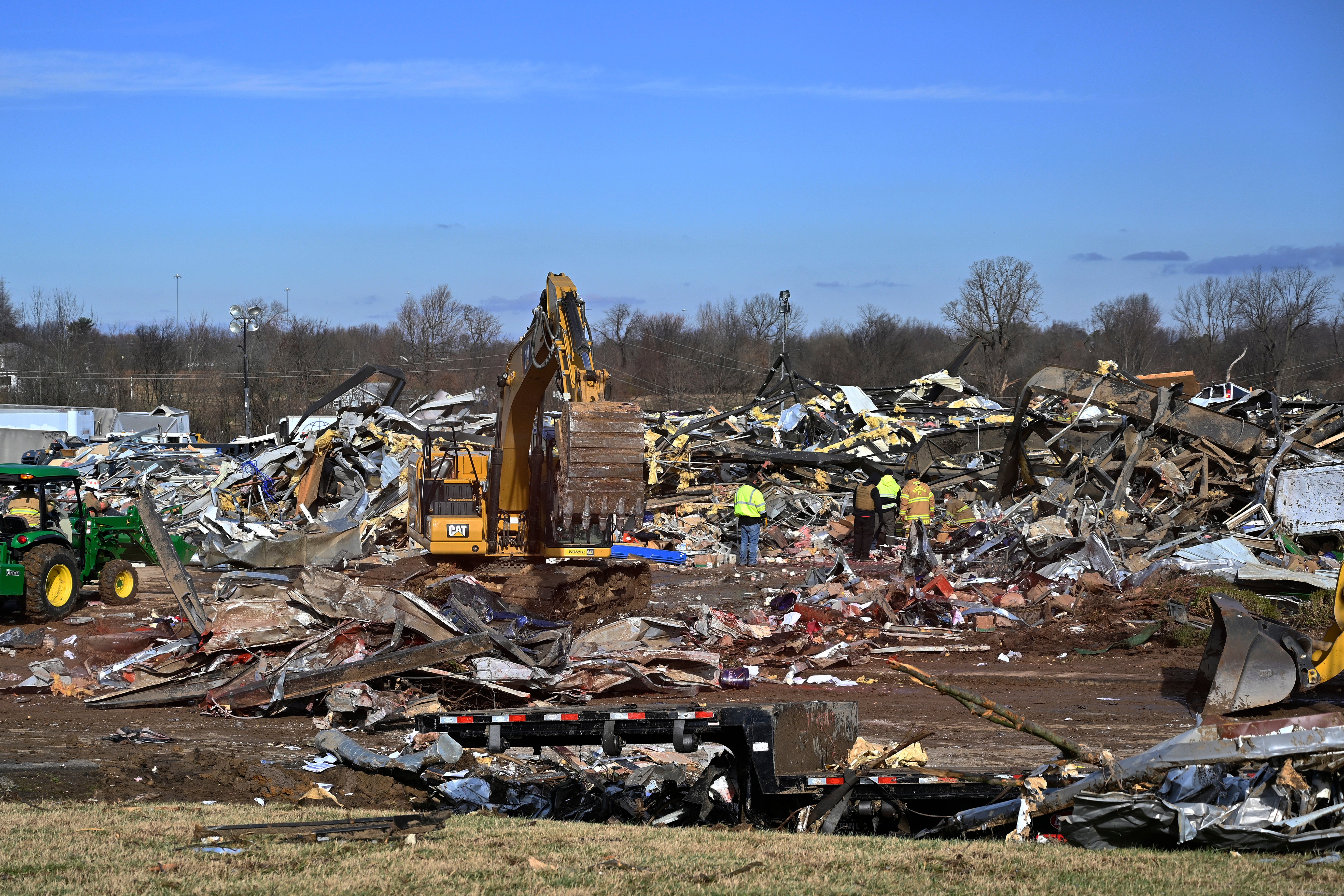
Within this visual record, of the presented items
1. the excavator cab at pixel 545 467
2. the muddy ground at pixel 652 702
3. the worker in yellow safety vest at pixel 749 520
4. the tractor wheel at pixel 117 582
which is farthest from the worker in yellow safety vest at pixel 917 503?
the tractor wheel at pixel 117 582

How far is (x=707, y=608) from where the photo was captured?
13016 mm

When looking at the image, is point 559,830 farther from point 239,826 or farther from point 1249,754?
point 1249,754

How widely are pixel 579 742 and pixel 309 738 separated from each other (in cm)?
322

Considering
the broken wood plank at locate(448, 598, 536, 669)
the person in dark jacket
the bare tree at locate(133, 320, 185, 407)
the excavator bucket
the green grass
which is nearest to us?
the green grass

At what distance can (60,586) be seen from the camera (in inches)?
589

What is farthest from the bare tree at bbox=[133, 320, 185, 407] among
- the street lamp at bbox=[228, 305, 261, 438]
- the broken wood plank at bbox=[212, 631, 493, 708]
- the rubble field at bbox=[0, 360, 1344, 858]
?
the broken wood plank at bbox=[212, 631, 493, 708]

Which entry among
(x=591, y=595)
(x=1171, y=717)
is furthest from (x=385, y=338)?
(x=1171, y=717)

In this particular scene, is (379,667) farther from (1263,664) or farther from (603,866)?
(1263,664)

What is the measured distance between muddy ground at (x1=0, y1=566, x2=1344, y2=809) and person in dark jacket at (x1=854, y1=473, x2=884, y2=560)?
19.8 feet

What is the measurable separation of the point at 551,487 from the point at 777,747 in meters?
7.30

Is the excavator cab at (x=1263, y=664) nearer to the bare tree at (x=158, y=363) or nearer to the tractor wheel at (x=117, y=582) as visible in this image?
the tractor wheel at (x=117, y=582)

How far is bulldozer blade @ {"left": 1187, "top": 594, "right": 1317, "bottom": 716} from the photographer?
771 cm

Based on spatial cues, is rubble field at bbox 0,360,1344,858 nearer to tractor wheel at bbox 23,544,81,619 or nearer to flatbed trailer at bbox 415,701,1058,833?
flatbed trailer at bbox 415,701,1058,833

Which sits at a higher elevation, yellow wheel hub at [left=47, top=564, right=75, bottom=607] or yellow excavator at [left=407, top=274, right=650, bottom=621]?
yellow excavator at [left=407, top=274, right=650, bottom=621]
